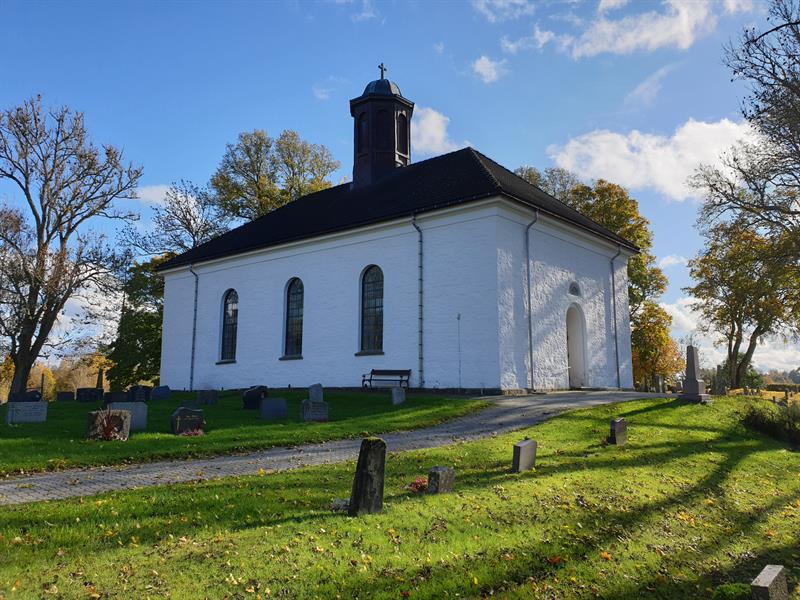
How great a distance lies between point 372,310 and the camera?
22.4 m

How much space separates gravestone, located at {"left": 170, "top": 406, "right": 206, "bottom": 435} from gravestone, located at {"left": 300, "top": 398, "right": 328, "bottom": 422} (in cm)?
263

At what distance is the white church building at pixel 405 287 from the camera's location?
64.7ft

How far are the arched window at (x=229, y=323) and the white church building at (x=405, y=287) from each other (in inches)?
2.7

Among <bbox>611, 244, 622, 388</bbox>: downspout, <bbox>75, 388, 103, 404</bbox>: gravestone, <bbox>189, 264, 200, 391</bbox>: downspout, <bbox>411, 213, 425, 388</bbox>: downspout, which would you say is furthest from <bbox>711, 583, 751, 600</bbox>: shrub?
<bbox>189, 264, 200, 391</bbox>: downspout

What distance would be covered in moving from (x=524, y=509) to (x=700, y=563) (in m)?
2.00

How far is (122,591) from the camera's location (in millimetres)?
4707

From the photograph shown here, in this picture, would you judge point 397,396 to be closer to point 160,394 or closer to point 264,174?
point 160,394

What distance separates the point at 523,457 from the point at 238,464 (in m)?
4.61

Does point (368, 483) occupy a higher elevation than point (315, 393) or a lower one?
lower

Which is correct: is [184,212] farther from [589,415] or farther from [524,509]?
[524,509]

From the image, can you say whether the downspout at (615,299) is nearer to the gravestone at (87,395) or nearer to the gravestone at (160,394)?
the gravestone at (160,394)

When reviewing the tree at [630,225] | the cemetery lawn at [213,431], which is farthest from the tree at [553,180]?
the cemetery lawn at [213,431]

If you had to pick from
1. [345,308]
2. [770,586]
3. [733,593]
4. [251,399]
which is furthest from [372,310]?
A: [770,586]

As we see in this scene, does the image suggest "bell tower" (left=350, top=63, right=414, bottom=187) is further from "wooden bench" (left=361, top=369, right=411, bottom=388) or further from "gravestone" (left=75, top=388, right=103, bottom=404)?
"gravestone" (left=75, top=388, right=103, bottom=404)
